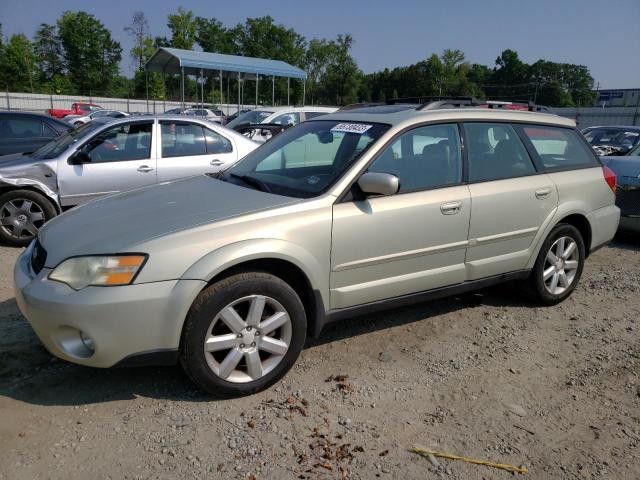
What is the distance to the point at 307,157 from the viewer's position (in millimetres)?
3992

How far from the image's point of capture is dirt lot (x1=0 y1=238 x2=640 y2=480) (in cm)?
246

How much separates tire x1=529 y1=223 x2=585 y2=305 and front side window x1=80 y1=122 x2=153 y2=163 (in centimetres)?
471

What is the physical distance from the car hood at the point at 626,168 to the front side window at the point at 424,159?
13.9 ft

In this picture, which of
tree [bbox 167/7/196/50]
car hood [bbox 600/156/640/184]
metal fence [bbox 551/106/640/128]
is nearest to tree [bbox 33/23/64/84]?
tree [bbox 167/7/196/50]

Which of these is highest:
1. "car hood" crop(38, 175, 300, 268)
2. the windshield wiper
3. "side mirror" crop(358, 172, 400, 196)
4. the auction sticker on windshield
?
Answer: the auction sticker on windshield

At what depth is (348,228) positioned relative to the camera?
317 cm

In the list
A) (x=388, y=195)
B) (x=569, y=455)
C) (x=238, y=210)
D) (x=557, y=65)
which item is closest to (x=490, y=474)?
(x=569, y=455)

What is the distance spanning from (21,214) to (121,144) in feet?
4.59

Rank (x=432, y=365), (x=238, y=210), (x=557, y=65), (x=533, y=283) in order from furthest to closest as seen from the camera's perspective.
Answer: (x=557, y=65) → (x=533, y=283) → (x=432, y=365) → (x=238, y=210)

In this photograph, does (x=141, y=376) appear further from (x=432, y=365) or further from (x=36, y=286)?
(x=432, y=365)

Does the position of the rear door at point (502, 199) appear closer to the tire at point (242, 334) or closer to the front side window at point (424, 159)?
the front side window at point (424, 159)

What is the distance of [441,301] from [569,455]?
6.90 ft

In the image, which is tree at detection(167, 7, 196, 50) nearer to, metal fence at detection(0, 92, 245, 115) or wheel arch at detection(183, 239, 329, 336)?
metal fence at detection(0, 92, 245, 115)

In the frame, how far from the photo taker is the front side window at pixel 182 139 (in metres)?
6.55
